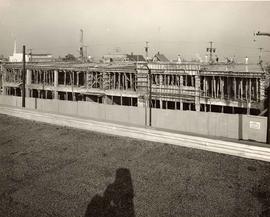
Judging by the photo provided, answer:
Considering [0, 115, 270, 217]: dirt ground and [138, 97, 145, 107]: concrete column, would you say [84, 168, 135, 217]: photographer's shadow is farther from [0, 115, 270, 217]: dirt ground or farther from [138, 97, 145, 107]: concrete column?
[138, 97, 145, 107]: concrete column

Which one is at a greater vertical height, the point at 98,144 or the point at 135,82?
the point at 135,82

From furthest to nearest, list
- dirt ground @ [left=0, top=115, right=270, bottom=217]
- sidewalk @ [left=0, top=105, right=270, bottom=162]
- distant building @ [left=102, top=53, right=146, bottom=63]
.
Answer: distant building @ [left=102, top=53, right=146, bottom=63]
sidewalk @ [left=0, top=105, right=270, bottom=162]
dirt ground @ [left=0, top=115, right=270, bottom=217]

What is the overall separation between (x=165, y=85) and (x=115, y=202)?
31684mm

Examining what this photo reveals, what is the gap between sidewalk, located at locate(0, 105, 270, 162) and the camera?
606 inches

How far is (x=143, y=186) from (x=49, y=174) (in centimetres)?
432

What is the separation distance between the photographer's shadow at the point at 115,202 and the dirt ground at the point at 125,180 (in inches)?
0.6

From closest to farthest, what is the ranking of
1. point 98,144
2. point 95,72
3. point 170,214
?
1. point 170,214
2. point 98,144
3. point 95,72

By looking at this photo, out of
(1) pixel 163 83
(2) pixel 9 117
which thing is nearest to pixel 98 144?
(2) pixel 9 117

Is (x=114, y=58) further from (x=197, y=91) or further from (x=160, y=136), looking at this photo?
(x=160, y=136)

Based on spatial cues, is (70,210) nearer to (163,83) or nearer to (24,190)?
(24,190)

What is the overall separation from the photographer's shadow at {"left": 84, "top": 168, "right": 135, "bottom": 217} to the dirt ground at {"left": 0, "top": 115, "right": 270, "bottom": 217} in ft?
0.05

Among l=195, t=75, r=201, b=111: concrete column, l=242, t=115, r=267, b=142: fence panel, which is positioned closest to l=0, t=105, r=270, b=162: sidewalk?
l=242, t=115, r=267, b=142: fence panel

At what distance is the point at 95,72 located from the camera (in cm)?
4866

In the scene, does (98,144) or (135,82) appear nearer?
(98,144)
